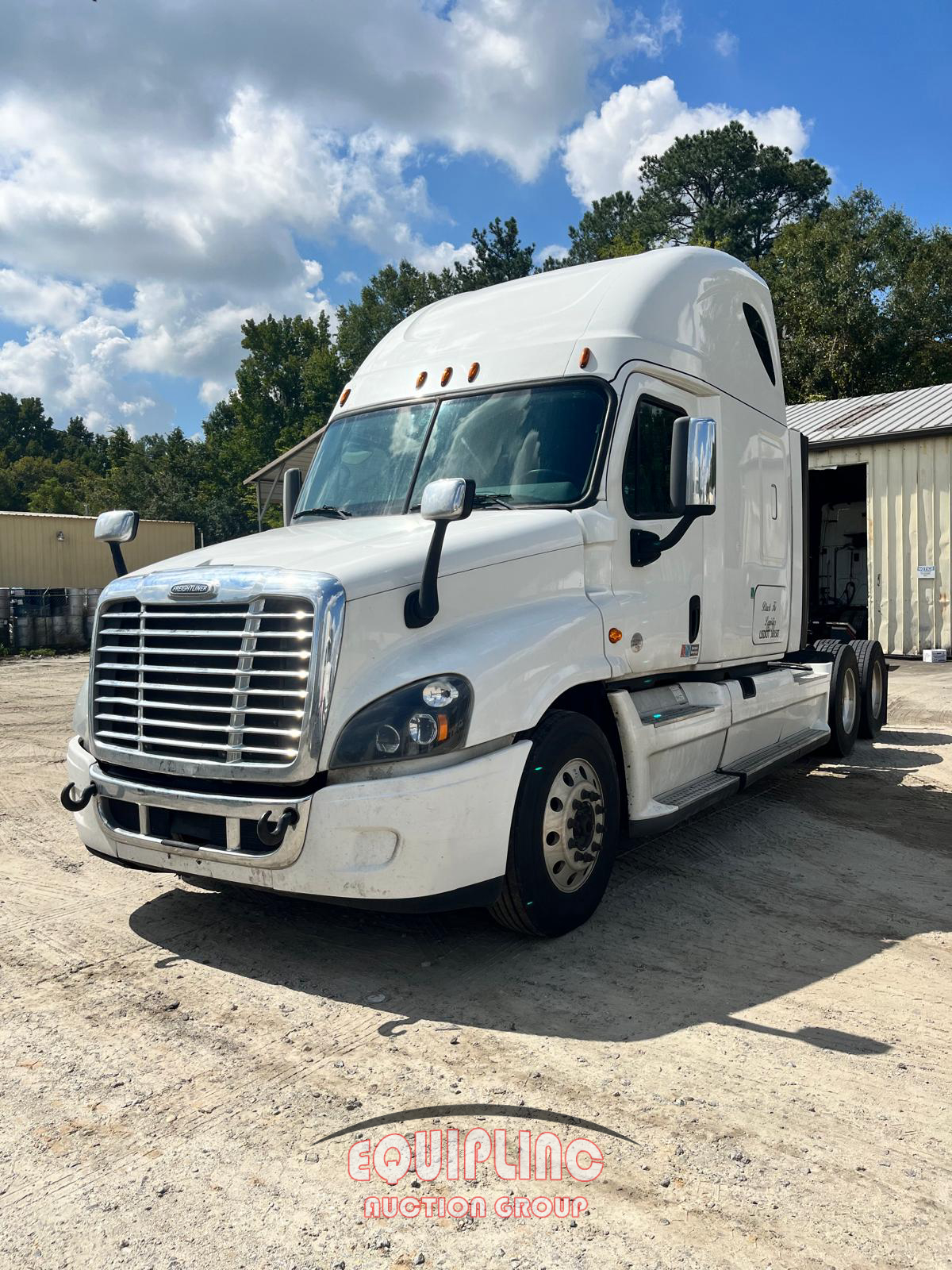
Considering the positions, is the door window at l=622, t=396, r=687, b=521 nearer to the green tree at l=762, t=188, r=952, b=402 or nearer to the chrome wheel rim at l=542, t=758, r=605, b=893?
the chrome wheel rim at l=542, t=758, r=605, b=893

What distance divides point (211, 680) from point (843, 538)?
18521 mm

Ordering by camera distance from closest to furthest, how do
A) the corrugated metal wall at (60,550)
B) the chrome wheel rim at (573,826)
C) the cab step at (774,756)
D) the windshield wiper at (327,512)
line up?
1. the chrome wheel rim at (573,826)
2. the windshield wiper at (327,512)
3. the cab step at (774,756)
4. the corrugated metal wall at (60,550)

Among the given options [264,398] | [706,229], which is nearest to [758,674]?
[706,229]

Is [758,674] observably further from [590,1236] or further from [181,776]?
[590,1236]

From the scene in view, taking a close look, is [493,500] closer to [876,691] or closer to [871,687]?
[871,687]

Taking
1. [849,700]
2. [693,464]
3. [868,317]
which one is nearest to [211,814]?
[693,464]

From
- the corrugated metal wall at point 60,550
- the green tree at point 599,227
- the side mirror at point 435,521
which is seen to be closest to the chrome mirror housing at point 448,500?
the side mirror at point 435,521

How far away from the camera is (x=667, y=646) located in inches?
226

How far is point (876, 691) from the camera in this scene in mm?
10266

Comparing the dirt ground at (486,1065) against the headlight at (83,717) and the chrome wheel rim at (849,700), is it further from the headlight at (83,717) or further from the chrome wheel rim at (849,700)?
the chrome wheel rim at (849,700)

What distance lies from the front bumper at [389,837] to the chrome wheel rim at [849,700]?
592 centimetres

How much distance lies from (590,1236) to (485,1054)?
102 cm

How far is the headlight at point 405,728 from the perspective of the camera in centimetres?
397

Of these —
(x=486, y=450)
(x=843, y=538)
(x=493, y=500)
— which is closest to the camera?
(x=493, y=500)
